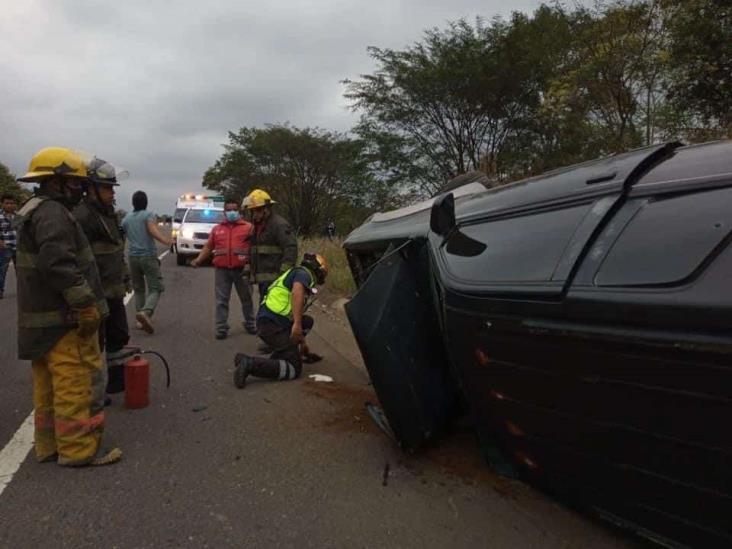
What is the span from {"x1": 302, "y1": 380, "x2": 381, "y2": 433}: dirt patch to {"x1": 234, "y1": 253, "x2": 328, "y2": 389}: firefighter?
0.90ft

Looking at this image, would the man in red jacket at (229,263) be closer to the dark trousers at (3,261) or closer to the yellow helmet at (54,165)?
the yellow helmet at (54,165)

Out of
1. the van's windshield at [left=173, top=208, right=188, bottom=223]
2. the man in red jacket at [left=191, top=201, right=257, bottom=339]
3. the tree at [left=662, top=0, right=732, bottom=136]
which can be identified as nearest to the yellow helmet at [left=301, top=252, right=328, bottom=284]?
the man in red jacket at [left=191, top=201, right=257, bottom=339]

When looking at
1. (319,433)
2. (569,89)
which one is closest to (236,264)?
(319,433)

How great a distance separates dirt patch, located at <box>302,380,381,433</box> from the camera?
13.3 ft

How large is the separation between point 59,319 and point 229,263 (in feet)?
12.9

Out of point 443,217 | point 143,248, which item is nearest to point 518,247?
point 443,217

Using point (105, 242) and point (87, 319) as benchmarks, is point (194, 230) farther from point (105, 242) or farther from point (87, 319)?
point (87, 319)

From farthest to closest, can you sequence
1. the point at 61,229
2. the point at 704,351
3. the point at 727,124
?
1. the point at 727,124
2. the point at 61,229
3. the point at 704,351

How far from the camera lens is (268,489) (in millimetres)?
3131

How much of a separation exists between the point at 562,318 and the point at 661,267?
0.37 m

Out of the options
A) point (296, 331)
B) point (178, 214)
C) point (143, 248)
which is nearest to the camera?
point (296, 331)

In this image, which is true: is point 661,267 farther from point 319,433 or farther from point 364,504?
point 319,433

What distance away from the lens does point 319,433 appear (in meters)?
3.95

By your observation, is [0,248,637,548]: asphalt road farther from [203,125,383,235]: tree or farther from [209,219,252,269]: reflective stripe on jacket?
[203,125,383,235]: tree
